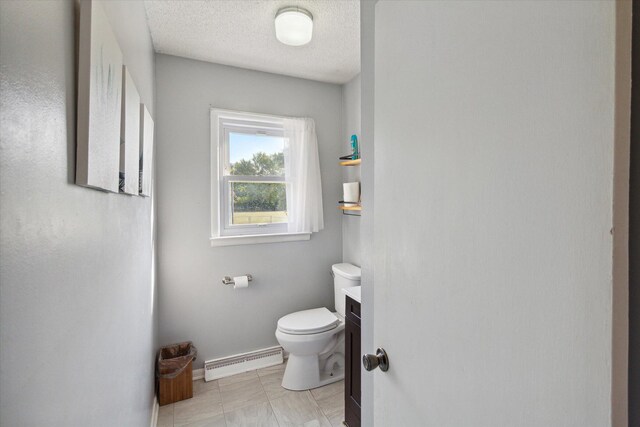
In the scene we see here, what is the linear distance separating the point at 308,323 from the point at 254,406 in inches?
24.1

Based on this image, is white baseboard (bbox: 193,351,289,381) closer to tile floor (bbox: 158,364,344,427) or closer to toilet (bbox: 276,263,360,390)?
tile floor (bbox: 158,364,344,427)

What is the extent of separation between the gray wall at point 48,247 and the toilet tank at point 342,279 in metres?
1.64

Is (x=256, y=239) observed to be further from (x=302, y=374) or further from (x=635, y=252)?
(x=635, y=252)

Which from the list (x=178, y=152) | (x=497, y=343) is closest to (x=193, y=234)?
(x=178, y=152)

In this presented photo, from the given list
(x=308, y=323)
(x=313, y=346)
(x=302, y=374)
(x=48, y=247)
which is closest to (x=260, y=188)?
(x=308, y=323)

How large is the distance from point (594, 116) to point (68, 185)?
0.86 metres

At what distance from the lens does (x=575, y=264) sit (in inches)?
15.4

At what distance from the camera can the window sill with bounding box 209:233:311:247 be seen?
234cm

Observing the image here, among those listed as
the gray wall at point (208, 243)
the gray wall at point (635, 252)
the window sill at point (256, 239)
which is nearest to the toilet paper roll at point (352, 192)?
the gray wall at point (208, 243)

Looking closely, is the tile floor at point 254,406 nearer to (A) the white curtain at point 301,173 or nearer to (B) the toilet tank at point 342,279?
(B) the toilet tank at point 342,279

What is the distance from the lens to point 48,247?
1.66 feet

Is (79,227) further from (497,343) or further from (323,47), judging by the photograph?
(323,47)

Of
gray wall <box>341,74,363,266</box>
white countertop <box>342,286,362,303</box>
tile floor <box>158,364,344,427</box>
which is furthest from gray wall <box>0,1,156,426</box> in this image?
gray wall <box>341,74,363,266</box>

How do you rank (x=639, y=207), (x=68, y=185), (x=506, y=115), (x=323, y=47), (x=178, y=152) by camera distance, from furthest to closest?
(x=178, y=152), (x=323, y=47), (x=68, y=185), (x=506, y=115), (x=639, y=207)
